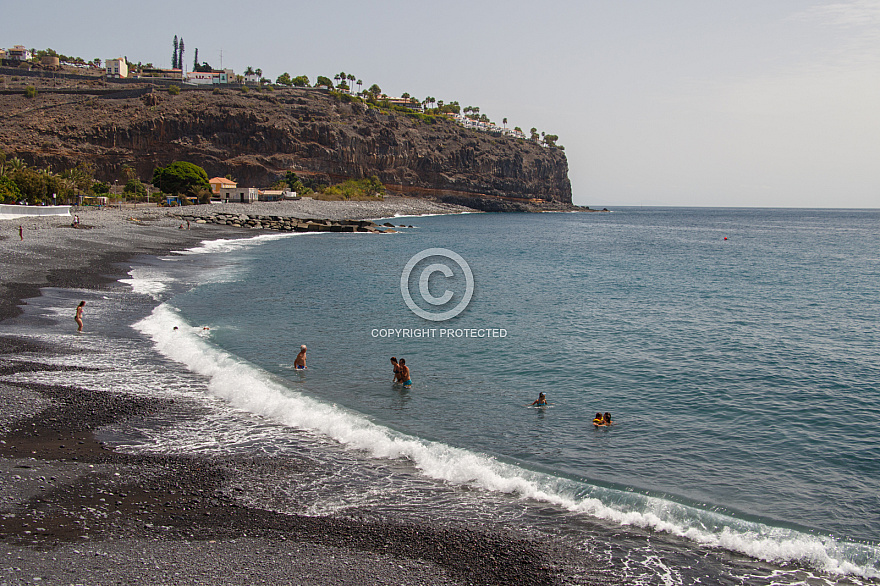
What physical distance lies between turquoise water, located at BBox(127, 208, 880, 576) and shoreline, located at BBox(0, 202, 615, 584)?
7.23 ft

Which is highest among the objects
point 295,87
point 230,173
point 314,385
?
point 295,87

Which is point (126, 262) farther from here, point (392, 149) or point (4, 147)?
point (392, 149)

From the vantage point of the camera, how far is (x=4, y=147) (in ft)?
400

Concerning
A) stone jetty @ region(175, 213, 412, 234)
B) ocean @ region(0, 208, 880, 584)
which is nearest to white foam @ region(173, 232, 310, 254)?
stone jetty @ region(175, 213, 412, 234)

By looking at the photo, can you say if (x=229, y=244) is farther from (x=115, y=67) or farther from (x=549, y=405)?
(x=115, y=67)

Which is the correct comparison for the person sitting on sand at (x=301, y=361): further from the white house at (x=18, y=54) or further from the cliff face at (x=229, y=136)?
the white house at (x=18, y=54)

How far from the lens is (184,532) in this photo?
830 cm

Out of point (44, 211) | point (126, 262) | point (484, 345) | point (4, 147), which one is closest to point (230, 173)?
point (4, 147)

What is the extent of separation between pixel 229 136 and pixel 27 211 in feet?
331

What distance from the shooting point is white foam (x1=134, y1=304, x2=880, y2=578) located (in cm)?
870

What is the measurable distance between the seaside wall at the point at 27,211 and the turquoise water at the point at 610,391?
89.9 ft

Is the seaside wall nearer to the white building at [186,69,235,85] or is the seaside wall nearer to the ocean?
the ocean

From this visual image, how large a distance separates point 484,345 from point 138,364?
456 inches

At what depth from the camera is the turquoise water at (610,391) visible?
1023 cm
